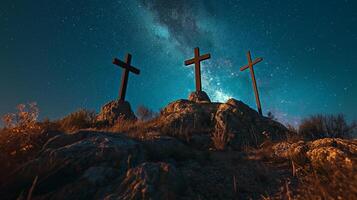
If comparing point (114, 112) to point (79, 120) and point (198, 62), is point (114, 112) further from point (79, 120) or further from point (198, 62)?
point (198, 62)

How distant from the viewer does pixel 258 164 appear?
4.39 meters

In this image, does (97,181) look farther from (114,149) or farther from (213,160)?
(213,160)

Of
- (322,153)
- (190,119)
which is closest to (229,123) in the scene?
(190,119)

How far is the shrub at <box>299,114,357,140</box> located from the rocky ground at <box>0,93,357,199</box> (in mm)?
3749

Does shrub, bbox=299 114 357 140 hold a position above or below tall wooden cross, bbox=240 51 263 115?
below

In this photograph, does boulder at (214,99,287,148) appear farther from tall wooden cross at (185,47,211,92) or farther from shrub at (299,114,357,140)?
tall wooden cross at (185,47,211,92)

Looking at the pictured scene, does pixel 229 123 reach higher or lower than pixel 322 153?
higher

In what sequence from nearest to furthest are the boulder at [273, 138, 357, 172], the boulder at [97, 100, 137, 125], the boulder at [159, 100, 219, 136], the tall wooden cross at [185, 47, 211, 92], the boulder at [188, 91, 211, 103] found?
the boulder at [273, 138, 357, 172] < the boulder at [159, 100, 219, 136] < the boulder at [97, 100, 137, 125] < the boulder at [188, 91, 211, 103] < the tall wooden cross at [185, 47, 211, 92]

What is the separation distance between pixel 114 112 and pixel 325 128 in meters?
9.78

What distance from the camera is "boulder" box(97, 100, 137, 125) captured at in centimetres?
997

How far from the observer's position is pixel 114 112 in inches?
406

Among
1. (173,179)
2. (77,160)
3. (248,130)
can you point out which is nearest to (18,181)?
(77,160)

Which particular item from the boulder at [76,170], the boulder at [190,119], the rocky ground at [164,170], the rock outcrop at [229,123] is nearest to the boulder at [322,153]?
the rocky ground at [164,170]

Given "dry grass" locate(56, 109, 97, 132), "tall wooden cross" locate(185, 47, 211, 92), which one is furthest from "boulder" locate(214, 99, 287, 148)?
"dry grass" locate(56, 109, 97, 132)
